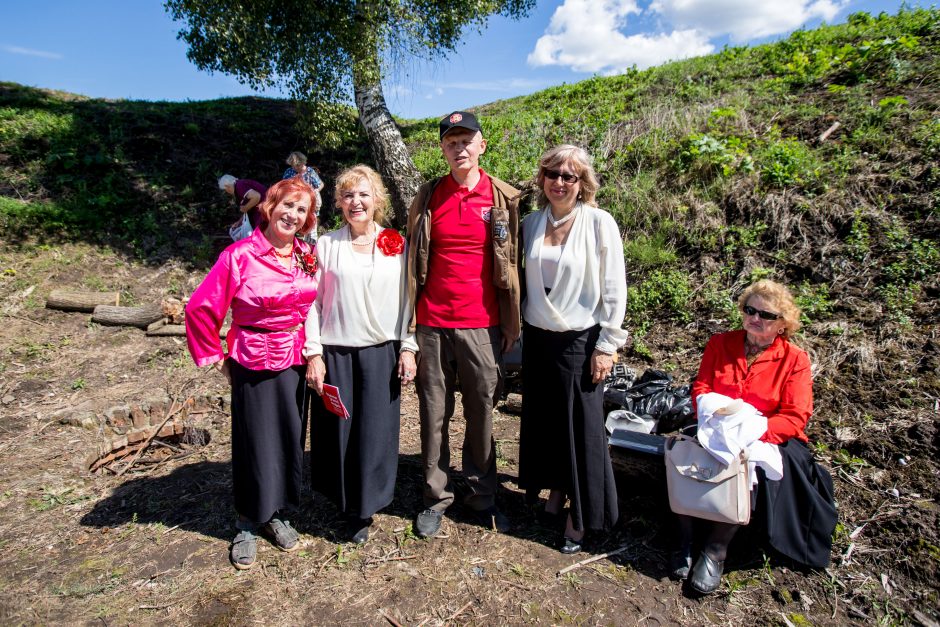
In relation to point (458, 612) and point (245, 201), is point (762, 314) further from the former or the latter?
point (245, 201)

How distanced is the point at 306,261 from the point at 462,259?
0.86 m

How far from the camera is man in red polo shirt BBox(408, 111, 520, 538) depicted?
9.25ft

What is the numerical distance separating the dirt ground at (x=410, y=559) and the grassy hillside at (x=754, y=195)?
0.10ft

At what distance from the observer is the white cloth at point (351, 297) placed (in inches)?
110

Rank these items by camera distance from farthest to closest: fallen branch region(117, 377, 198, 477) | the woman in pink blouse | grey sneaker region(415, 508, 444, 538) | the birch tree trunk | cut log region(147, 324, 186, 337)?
1. the birch tree trunk
2. cut log region(147, 324, 186, 337)
3. fallen branch region(117, 377, 198, 477)
4. grey sneaker region(415, 508, 444, 538)
5. the woman in pink blouse

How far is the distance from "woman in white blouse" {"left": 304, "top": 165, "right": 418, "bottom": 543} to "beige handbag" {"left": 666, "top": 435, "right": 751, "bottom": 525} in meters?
1.52

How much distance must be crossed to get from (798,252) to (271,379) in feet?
15.9

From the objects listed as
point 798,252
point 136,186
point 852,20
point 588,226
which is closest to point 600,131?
point 798,252

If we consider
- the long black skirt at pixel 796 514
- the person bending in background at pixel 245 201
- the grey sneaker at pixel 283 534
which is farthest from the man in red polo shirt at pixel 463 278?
the person bending in background at pixel 245 201

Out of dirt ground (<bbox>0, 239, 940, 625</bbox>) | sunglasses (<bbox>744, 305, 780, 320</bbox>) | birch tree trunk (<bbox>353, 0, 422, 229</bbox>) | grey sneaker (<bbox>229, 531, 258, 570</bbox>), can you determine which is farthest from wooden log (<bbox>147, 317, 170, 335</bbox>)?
sunglasses (<bbox>744, 305, 780, 320</bbox>)

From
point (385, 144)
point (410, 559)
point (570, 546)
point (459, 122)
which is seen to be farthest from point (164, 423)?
point (385, 144)

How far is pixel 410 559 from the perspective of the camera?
10.0 feet

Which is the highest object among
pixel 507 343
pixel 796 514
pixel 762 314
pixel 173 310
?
pixel 762 314

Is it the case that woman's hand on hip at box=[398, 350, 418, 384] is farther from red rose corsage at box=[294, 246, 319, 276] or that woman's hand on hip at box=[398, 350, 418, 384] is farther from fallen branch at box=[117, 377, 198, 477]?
fallen branch at box=[117, 377, 198, 477]
